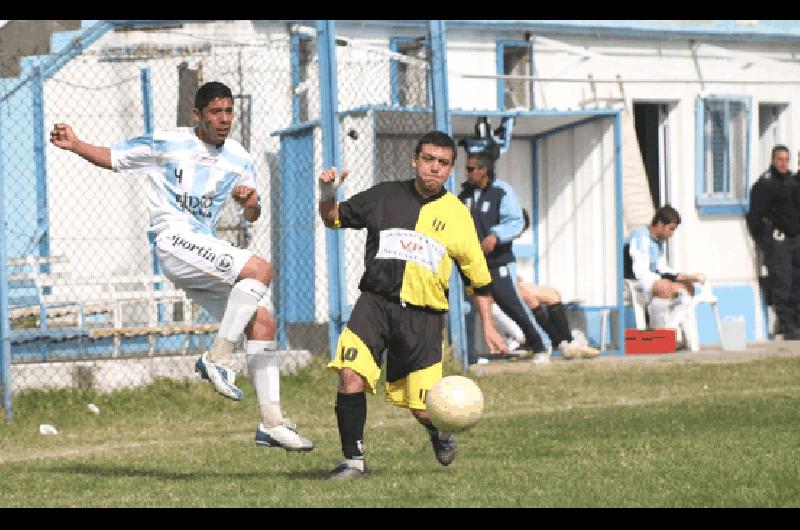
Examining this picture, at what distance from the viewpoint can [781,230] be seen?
70.1ft

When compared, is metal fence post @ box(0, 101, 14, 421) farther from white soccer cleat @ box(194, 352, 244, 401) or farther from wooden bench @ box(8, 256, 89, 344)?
white soccer cleat @ box(194, 352, 244, 401)

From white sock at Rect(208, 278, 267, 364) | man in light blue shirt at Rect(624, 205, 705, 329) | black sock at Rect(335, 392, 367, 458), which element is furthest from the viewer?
man in light blue shirt at Rect(624, 205, 705, 329)

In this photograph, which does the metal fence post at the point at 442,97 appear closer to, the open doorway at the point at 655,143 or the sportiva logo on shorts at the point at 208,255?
the open doorway at the point at 655,143

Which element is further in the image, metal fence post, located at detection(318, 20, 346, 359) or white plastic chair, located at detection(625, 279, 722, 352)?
white plastic chair, located at detection(625, 279, 722, 352)

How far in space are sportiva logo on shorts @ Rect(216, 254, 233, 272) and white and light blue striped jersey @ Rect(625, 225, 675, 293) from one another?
10.8 meters

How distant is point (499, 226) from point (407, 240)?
777 centimetres

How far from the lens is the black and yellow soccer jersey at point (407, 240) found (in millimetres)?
9328

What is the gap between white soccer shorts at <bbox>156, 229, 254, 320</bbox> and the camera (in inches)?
381

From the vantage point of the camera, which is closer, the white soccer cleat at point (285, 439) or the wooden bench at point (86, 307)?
the white soccer cleat at point (285, 439)

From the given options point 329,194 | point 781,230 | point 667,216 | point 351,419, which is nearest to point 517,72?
point 667,216

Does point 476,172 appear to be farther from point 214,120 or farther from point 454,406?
point 454,406

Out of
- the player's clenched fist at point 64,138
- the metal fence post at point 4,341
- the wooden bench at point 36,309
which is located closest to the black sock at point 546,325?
the wooden bench at point 36,309

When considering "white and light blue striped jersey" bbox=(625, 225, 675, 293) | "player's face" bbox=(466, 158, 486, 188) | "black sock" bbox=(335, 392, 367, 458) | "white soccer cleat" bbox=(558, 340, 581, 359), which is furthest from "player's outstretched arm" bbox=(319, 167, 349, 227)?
"white and light blue striped jersey" bbox=(625, 225, 675, 293)

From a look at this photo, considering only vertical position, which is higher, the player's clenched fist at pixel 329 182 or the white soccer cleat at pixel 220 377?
the player's clenched fist at pixel 329 182
